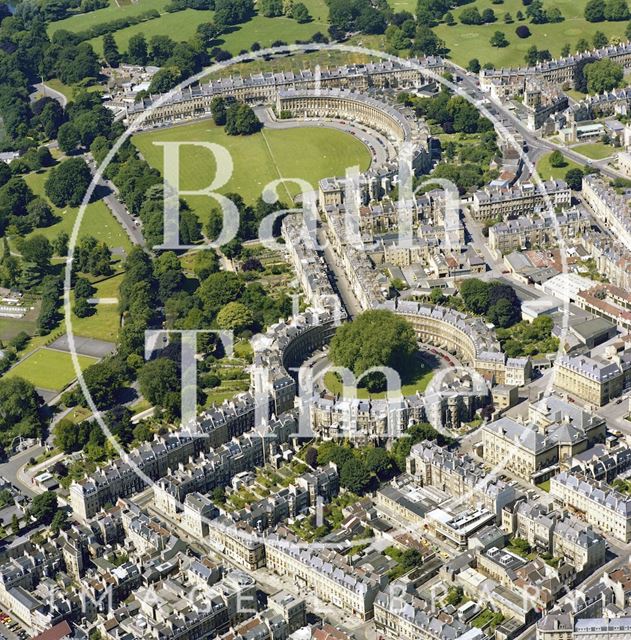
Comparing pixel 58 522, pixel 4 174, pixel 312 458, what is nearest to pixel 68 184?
pixel 4 174

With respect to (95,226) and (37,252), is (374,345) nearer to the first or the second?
(37,252)

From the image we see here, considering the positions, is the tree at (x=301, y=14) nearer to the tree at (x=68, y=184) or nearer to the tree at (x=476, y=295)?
the tree at (x=68, y=184)

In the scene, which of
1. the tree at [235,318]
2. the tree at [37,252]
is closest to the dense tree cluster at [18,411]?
the tree at [235,318]

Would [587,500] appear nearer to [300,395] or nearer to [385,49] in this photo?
[300,395]

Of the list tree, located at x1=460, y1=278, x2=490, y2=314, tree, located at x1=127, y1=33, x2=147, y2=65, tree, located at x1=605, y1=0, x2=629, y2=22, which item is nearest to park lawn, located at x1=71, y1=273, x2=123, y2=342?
tree, located at x1=460, y1=278, x2=490, y2=314

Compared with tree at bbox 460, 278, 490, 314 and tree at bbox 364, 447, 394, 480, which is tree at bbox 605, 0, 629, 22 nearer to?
tree at bbox 460, 278, 490, 314
